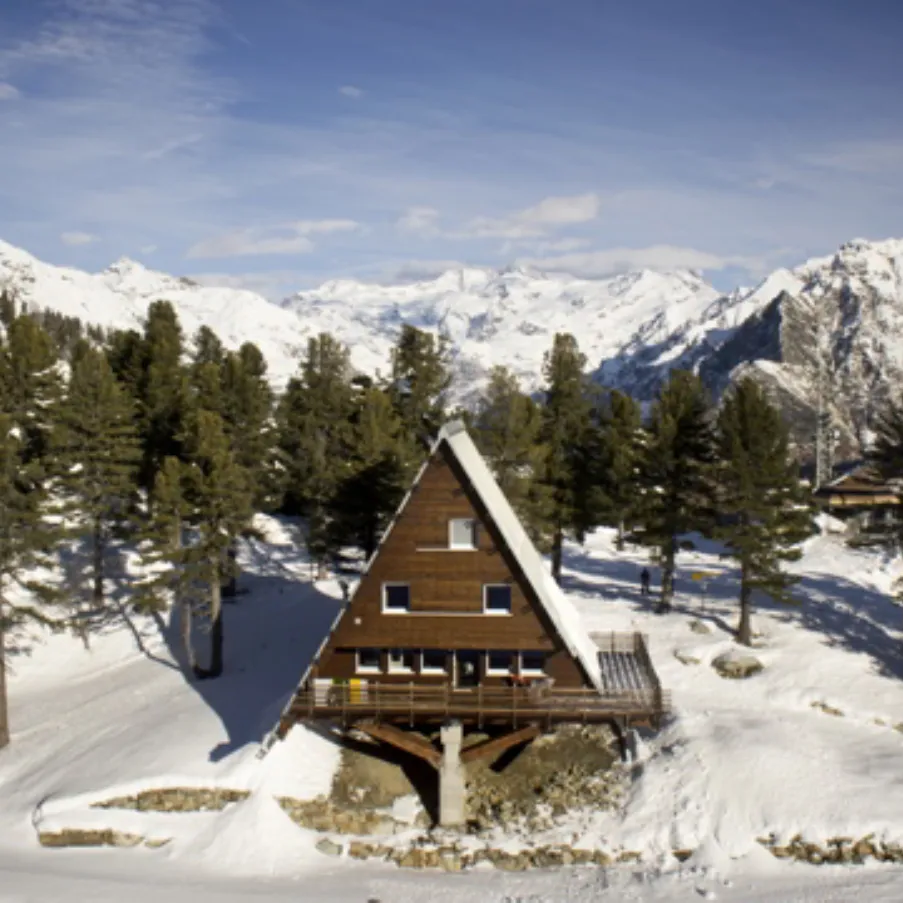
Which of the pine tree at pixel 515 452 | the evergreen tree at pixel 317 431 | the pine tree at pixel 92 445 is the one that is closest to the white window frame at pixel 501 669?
the pine tree at pixel 515 452

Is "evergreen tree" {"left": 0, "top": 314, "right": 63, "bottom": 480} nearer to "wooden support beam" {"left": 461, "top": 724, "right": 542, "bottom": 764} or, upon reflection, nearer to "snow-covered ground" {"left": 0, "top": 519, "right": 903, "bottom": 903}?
"snow-covered ground" {"left": 0, "top": 519, "right": 903, "bottom": 903}

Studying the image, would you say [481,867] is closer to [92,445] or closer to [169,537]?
[169,537]

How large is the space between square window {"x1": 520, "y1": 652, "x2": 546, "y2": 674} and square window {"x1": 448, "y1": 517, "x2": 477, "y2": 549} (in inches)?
158

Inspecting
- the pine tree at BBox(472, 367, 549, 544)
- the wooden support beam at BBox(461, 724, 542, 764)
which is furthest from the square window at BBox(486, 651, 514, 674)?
the pine tree at BBox(472, 367, 549, 544)

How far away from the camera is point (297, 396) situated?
56.8 metres

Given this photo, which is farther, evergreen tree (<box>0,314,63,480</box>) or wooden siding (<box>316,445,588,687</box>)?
evergreen tree (<box>0,314,63,480</box>)

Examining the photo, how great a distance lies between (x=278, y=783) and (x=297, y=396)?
33524 millimetres

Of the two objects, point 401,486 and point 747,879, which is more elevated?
point 401,486

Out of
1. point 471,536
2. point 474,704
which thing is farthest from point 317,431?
point 474,704

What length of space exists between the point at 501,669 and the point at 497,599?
7.86 feet

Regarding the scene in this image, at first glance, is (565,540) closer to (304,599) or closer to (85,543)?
(304,599)

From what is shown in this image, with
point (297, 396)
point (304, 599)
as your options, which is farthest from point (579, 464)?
point (297, 396)

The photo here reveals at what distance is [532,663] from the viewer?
2814 centimetres

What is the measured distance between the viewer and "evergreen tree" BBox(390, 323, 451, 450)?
48.5 meters
